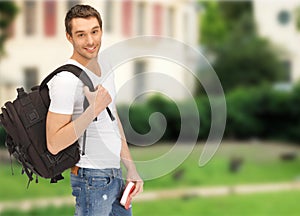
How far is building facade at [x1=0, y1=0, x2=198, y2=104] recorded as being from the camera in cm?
984

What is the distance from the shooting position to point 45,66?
989cm

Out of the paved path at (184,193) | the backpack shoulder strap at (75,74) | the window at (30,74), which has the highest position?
the backpack shoulder strap at (75,74)

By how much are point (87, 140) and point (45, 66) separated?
8.78 meters

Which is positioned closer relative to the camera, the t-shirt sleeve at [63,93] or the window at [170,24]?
the t-shirt sleeve at [63,93]

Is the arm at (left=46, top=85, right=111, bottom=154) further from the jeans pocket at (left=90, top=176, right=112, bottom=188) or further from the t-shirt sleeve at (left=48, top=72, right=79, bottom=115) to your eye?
the jeans pocket at (left=90, top=176, right=112, bottom=188)

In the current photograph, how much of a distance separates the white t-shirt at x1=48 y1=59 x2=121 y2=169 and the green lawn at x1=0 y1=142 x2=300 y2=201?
25.1ft

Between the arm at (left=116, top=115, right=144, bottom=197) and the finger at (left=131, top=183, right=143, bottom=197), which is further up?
the arm at (left=116, top=115, right=144, bottom=197)

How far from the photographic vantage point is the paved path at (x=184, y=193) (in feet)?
28.9

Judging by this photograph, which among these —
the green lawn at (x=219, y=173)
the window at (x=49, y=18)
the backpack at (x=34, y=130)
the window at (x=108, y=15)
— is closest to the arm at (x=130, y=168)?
the backpack at (x=34, y=130)

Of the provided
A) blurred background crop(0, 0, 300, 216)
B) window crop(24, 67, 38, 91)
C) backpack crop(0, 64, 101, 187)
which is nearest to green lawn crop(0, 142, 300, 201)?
blurred background crop(0, 0, 300, 216)

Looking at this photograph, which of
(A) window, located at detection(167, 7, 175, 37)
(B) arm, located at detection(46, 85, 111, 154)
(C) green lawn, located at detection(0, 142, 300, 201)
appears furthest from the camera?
(A) window, located at detection(167, 7, 175, 37)

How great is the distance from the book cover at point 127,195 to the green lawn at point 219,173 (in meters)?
→ 7.57

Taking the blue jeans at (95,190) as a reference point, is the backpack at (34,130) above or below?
above

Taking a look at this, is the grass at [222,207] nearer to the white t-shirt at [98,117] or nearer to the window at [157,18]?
the window at [157,18]
